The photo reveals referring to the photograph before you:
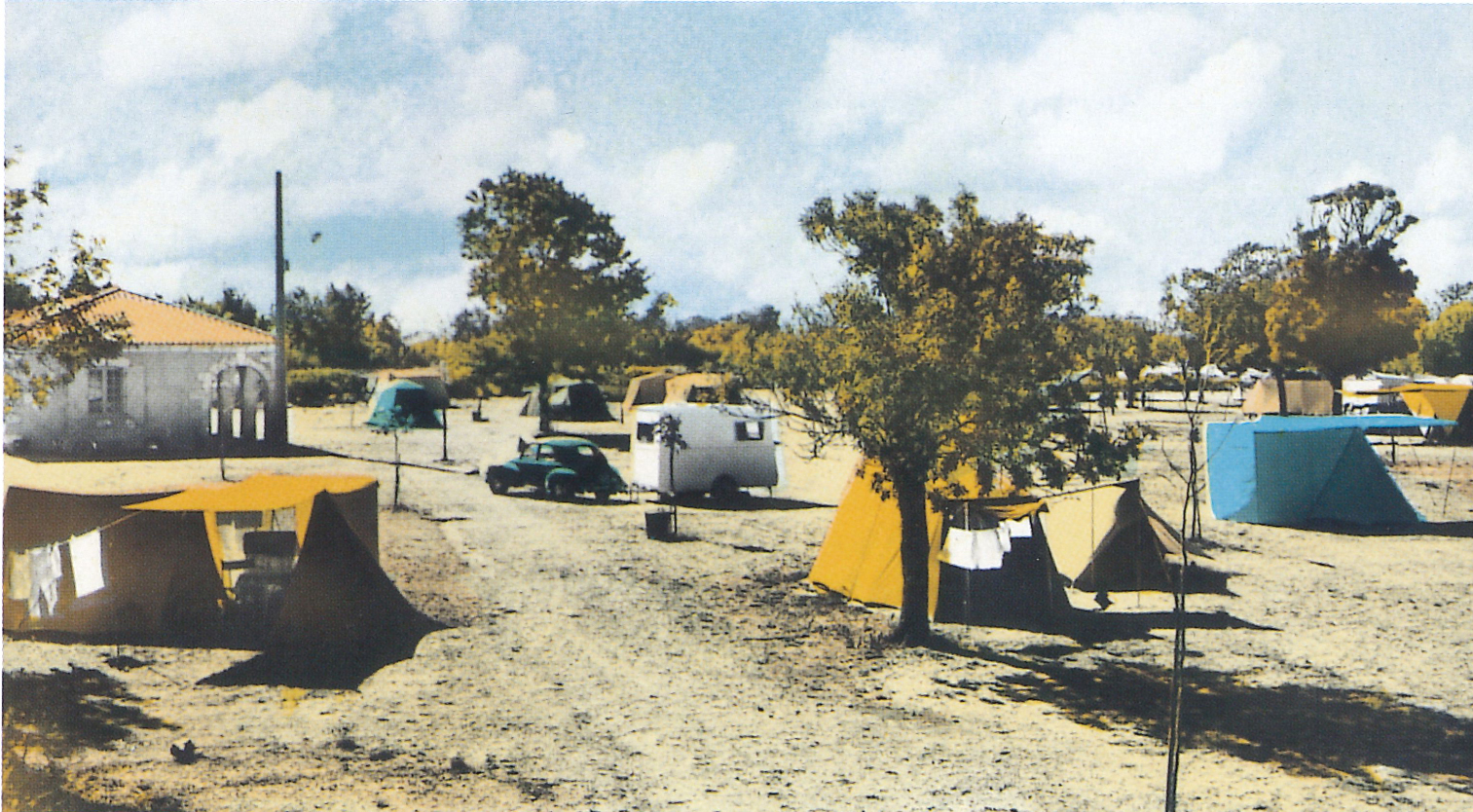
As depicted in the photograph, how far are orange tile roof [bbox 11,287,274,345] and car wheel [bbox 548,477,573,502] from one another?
852cm

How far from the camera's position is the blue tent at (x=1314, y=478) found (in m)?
20.3

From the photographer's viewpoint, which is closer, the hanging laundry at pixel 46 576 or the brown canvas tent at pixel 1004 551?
the hanging laundry at pixel 46 576

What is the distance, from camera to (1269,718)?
32.8 feet

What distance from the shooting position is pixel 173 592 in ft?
39.0

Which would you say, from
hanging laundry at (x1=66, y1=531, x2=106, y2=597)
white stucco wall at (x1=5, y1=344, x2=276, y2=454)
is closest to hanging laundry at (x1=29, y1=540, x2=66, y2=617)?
hanging laundry at (x1=66, y1=531, x2=106, y2=597)

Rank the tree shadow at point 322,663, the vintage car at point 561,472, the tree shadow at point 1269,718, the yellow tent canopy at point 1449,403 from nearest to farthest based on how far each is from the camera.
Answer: the tree shadow at point 1269,718 < the tree shadow at point 322,663 < the vintage car at point 561,472 < the yellow tent canopy at point 1449,403

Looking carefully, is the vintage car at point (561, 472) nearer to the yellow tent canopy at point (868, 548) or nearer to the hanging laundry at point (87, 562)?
the yellow tent canopy at point (868, 548)

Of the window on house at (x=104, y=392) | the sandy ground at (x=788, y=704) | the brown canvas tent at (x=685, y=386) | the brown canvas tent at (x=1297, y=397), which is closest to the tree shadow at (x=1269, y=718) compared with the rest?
the sandy ground at (x=788, y=704)

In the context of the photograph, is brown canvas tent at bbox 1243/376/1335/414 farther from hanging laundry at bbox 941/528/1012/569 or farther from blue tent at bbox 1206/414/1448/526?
hanging laundry at bbox 941/528/1012/569

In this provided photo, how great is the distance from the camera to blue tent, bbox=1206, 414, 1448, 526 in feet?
66.6

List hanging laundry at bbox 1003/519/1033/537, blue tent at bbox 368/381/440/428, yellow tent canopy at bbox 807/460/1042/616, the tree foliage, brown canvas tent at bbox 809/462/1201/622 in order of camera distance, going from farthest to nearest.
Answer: the tree foliage → blue tent at bbox 368/381/440/428 → yellow tent canopy at bbox 807/460/1042/616 → hanging laundry at bbox 1003/519/1033/537 → brown canvas tent at bbox 809/462/1201/622

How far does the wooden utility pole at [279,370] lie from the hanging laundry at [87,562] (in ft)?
25.0

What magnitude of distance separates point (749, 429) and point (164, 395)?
40.7 feet

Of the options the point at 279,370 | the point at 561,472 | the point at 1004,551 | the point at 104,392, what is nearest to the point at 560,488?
the point at 561,472
